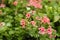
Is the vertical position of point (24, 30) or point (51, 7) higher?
point (51, 7)

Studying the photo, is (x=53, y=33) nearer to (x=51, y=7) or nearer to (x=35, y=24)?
(x=35, y=24)

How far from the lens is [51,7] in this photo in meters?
4.07

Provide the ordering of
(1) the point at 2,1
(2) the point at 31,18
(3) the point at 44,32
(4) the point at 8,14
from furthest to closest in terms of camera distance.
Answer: (1) the point at 2,1 → (4) the point at 8,14 → (2) the point at 31,18 → (3) the point at 44,32

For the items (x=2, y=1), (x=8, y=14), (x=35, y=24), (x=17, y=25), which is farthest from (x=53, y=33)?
(x=2, y=1)

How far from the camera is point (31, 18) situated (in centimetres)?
376

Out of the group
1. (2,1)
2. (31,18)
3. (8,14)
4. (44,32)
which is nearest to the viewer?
(44,32)

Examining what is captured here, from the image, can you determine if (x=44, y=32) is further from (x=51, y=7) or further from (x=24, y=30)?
(x=51, y=7)

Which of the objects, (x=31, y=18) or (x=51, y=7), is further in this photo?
(x=51, y=7)

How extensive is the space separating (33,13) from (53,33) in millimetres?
483

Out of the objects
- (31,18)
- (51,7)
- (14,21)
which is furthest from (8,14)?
(51,7)

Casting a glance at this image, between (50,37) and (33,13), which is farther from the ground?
(33,13)

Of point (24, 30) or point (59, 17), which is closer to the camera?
point (24, 30)

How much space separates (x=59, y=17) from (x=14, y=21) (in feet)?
2.53

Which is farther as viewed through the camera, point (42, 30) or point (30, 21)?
point (30, 21)
